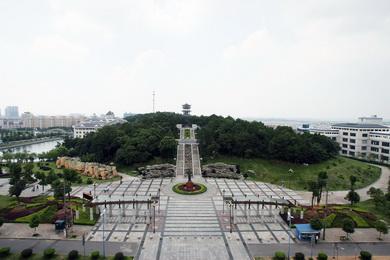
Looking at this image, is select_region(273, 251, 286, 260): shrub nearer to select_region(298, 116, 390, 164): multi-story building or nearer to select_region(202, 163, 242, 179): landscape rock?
select_region(202, 163, 242, 179): landscape rock

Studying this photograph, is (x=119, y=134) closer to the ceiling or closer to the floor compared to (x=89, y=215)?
closer to the ceiling

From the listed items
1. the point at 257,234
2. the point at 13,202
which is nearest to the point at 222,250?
the point at 257,234

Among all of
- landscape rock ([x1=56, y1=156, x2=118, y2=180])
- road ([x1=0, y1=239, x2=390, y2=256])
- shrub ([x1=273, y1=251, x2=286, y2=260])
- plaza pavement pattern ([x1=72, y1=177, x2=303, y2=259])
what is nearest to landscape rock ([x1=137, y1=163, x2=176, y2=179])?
landscape rock ([x1=56, y1=156, x2=118, y2=180])

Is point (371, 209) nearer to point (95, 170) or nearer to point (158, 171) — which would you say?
point (158, 171)

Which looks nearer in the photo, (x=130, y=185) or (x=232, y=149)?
(x=130, y=185)

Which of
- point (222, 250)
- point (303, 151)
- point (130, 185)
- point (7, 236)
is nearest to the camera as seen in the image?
point (222, 250)

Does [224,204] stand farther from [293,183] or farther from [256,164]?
[256,164]

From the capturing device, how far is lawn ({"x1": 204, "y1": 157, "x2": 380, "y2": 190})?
6300 cm

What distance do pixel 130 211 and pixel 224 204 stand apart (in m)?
15.6

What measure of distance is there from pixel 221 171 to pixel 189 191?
1783 centimetres

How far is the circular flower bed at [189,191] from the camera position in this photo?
5451cm

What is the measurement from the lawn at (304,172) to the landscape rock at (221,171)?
7.96 ft

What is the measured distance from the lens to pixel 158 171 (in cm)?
7056

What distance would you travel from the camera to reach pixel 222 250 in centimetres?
3284
